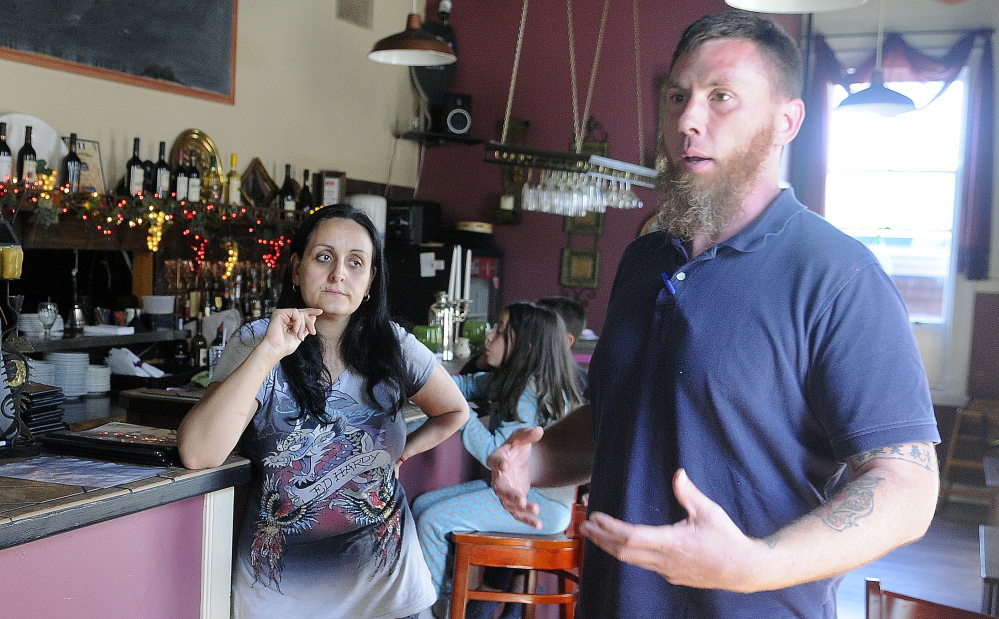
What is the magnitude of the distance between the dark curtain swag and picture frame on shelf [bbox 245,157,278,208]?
402 cm

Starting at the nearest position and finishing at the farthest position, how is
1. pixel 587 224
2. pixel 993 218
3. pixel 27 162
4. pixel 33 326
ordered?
pixel 27 162 < pixel 33 326 < pixel 993 218 < pixel 587 224

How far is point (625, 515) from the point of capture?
129cm

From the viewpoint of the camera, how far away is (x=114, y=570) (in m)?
1.80

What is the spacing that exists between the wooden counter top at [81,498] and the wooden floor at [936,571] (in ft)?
11.0

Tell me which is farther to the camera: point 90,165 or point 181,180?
point 181,180

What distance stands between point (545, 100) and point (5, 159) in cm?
432

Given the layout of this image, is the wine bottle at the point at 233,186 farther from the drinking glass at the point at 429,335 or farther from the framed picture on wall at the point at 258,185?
the drinking glass at the point at 429,335

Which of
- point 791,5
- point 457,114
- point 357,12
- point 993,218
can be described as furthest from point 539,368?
point 993,218

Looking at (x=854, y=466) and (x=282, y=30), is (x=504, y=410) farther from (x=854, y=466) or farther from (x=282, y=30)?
(x=282, y=30)

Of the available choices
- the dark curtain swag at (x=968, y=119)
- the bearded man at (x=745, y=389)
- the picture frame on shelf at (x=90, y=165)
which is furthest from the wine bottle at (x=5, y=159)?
the dark curtain swag at (x=968, y=119)

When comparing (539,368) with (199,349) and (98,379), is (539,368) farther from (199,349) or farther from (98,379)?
(199,349)

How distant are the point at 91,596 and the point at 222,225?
4391 mm

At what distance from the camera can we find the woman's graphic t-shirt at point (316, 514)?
200 centimetres

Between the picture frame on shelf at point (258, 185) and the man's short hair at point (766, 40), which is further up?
the picture frame on shelf at point (258, 185)
